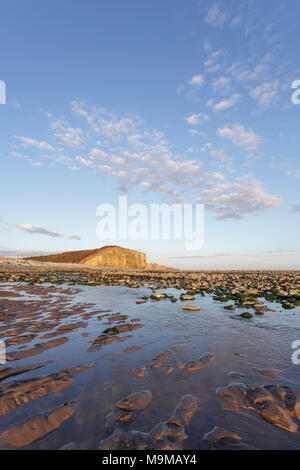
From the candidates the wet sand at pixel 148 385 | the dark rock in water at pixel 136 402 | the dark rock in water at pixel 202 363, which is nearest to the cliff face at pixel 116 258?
the wet sand at pixel 148 385

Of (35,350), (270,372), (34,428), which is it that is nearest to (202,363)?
(270,372)

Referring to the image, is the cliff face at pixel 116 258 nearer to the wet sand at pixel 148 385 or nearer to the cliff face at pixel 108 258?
the cliff face at pixel 108 258

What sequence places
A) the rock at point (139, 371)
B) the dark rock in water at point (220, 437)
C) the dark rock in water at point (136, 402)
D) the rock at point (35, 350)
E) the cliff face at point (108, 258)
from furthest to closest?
the cliff face at point (108, 258) < the rock at point (35, 350) < the rock at point (139, 371) < the dark rock in water at point (136, 402) < the dark rock in water at point (220, 437)

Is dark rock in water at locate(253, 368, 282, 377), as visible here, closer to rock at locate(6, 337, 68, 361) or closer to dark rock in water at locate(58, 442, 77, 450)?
dark rock in water at locate(58, 442, 77, 450)

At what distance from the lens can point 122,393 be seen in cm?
412

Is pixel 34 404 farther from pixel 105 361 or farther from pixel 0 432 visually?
pixel 105 361

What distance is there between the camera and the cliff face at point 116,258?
113750 mm

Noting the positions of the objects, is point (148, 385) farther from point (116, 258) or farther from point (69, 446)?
point (116, 258)

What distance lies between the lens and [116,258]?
12112 cm

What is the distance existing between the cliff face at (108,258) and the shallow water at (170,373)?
107 meters

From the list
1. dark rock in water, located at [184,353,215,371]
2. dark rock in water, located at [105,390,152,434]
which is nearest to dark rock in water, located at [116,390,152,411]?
dark rock in water, located at [105,390,152,434]

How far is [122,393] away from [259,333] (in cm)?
619
